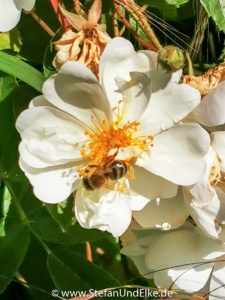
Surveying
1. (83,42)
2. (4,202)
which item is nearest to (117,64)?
(83,42)

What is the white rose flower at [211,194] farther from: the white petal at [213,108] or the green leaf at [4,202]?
the green leaf at [4,202]

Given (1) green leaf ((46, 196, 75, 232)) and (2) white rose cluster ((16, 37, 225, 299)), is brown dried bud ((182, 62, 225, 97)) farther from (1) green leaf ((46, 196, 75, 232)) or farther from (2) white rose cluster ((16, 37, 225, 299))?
(1) green leaf ((46, 196, 75, 232))

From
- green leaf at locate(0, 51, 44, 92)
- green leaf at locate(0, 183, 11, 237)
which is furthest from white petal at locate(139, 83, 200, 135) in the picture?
green leaf at locate(0, 183, 11, 237)

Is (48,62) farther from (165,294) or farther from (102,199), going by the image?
(165,294)

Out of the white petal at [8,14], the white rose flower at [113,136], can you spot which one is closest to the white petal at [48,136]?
the white rose flower at [113,136]

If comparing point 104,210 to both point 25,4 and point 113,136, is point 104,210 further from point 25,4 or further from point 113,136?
point 25,4

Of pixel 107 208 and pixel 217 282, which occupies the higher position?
pixel 107 208
